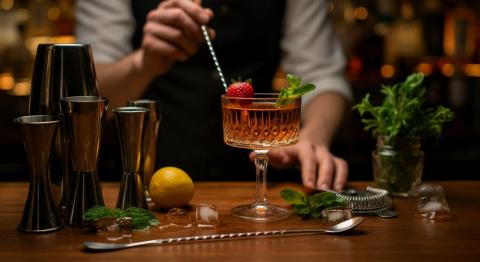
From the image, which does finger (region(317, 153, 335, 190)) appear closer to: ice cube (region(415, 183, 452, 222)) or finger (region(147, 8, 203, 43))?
ice cube (region(415, 183, 452, 222))

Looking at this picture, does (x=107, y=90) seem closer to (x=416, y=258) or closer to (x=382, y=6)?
(x=416, y=258)

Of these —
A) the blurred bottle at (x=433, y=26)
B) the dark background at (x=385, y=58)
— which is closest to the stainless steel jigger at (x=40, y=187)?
the dark background at (x=385, y=58)

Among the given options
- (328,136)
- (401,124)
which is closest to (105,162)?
(328,136)

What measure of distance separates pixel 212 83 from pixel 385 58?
1250 millimetres

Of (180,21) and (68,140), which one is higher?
(180,21)

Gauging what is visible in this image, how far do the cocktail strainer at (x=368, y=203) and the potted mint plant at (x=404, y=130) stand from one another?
0.47 feet

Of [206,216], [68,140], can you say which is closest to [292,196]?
[206,216]

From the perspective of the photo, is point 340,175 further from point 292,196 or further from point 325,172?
point 292,196

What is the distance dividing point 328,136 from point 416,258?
0.80 metres

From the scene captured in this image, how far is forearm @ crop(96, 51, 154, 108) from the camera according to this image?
180 centimetres

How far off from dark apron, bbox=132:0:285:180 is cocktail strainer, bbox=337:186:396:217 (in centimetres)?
88

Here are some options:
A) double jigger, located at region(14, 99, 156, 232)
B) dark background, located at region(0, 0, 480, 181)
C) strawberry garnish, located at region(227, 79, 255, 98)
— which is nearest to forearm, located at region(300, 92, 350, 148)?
strawberry garnish, located at region(227, 79, 255, 98)

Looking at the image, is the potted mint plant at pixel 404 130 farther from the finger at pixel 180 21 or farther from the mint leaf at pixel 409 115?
the finger at pixel 180 21

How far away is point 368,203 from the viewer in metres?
1.16
